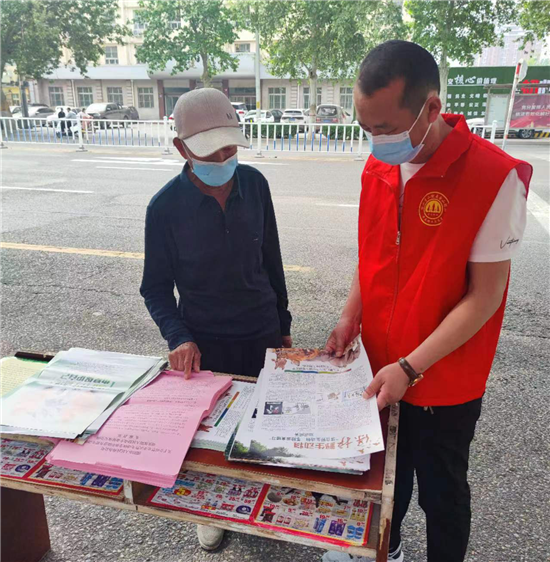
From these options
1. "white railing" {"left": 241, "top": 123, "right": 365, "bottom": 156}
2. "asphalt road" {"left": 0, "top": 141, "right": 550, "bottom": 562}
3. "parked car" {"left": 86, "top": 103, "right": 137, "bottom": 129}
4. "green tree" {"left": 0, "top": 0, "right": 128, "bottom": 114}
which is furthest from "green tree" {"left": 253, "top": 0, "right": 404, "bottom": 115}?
"asphalt road" {"left": 0, "top": 141, "right": 550, "bottom": 562}

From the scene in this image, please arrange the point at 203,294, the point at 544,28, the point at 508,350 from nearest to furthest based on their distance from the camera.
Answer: the point at 203,294 < the point at 508,350 < the point at 544,28

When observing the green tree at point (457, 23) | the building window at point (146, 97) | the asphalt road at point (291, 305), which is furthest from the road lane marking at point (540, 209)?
the building window at point (146, 97)

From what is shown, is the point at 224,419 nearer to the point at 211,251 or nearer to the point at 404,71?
the point at 211,251

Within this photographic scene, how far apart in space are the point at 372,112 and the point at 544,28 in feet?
67.0

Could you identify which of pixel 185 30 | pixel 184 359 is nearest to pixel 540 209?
pixel 184 359

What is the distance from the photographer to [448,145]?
4.20ft

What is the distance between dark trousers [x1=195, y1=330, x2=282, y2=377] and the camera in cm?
193

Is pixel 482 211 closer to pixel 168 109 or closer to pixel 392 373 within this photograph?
pixel 392 373

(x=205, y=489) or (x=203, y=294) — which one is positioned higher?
(x=203, y=294)

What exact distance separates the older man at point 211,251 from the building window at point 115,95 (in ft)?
142

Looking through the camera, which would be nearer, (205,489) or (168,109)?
(205,489)

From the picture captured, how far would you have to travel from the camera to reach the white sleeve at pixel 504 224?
1.21m

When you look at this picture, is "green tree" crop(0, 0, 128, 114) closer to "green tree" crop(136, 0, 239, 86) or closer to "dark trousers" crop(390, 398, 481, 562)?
"green tree" crop(136, 0, 239, 86)

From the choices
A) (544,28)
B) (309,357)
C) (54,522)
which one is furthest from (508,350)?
(544,28)
